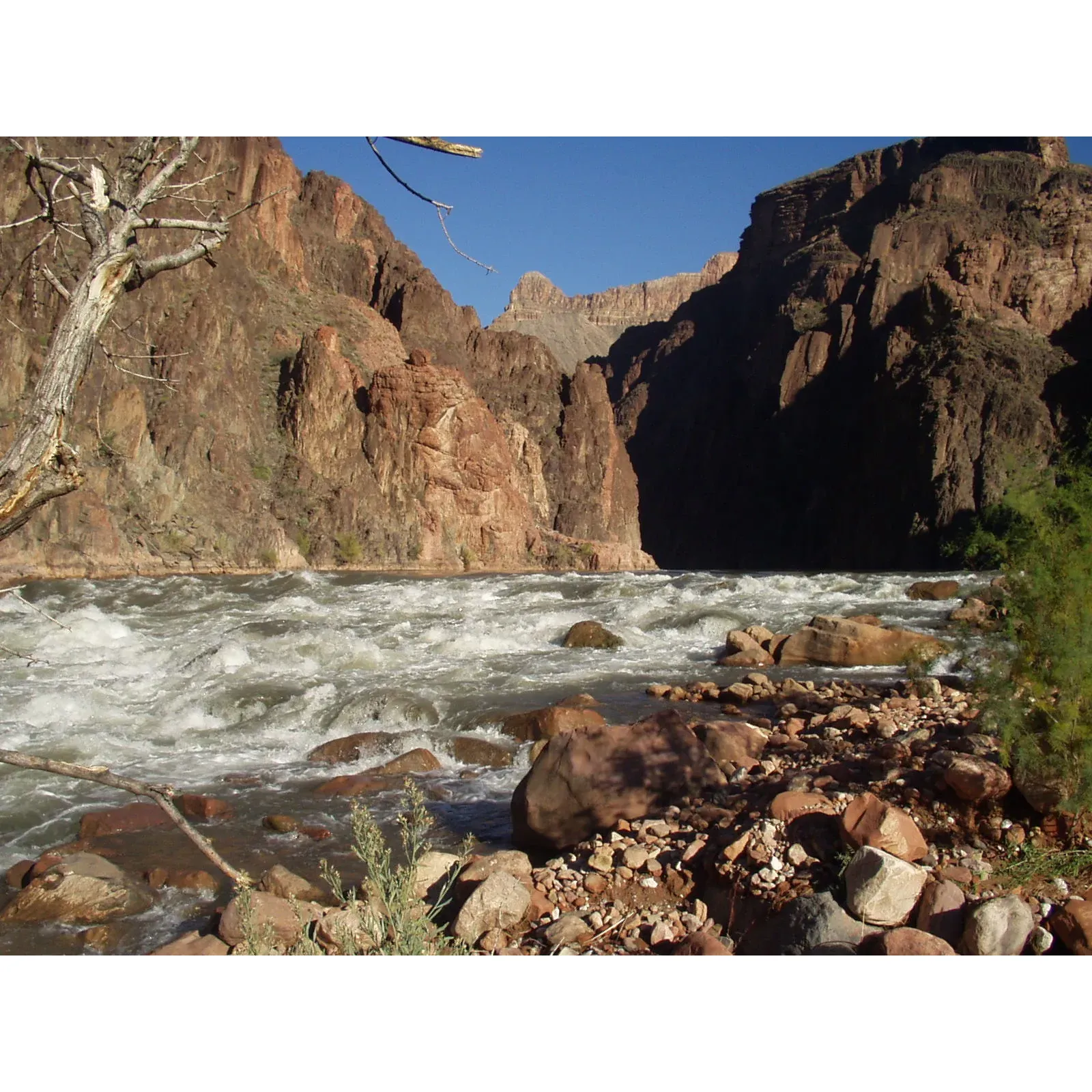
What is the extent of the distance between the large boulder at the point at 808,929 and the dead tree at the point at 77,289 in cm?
327

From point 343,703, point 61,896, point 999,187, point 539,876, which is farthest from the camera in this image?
point 999,187

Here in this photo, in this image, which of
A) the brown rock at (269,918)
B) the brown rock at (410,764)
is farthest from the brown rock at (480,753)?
the brown rock at (269,918)

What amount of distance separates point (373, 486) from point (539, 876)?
54.2 meters

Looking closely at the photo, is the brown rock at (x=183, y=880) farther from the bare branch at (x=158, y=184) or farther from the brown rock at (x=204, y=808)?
the bare branch at (x=158, y=184)

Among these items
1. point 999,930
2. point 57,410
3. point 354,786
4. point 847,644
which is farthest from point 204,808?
point 847,644

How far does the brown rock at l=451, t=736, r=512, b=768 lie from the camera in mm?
8203

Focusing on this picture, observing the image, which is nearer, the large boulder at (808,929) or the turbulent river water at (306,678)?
the large boulder at (808,929)

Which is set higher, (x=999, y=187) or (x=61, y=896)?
(x=999, y=187)

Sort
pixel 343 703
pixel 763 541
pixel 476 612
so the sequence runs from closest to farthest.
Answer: pixel 343 703 → pixel 476 612 → pixel 763 541

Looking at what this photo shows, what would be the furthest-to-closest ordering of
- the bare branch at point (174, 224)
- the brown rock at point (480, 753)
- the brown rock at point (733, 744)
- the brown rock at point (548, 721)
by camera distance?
the brown rock at point (548, 721) → the brown rock at point (480, 753) → the brown rock at point (733, 744) → the bare branch at point (174, 224)

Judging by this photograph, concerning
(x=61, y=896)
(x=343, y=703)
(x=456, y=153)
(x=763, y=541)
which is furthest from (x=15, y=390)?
(x=763, y=541)

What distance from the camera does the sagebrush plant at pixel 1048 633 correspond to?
13.5 ft

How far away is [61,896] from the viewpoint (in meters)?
5.06

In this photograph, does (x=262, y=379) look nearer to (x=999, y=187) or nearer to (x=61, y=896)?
(x=61, y=896)
